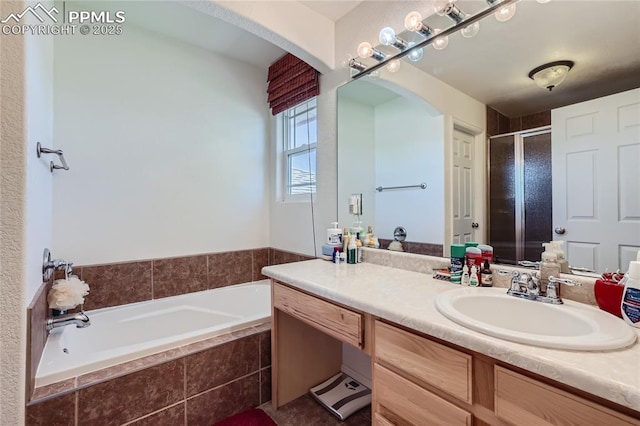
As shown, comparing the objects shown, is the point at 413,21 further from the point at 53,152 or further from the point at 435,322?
the point at 53,152

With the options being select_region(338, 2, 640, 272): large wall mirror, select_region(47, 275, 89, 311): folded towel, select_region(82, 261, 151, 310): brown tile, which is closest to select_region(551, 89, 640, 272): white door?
select_region(338, 2, 640, 272): large wall mirror

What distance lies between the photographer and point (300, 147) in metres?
2.49

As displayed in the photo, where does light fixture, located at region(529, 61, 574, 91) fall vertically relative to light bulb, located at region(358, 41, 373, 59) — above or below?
below

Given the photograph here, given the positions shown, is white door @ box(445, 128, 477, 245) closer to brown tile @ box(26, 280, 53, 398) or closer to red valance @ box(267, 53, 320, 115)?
red valance @ box(267, 53, 320, 115)

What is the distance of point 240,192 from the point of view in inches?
103

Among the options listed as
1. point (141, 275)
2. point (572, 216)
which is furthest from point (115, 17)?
point (572, 216)

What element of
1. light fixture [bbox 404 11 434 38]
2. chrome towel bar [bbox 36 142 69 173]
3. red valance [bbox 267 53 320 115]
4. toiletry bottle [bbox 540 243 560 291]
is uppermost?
red valance [bbox 267 53 320 115]

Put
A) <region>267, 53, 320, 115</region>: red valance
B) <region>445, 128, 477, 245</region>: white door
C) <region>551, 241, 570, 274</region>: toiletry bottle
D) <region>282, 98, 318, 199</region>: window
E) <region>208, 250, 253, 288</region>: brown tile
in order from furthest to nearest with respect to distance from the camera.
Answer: <region>208, 250, 253, 288</region>: brown tile, <region>282, 98, 318, 199</region>: window, <region>267, 53, 320, 115</region>: red valance, <region>445, 128, 477, 245</region>: white door, <region>551, 241, 570, 274</region>: toiletry bottle

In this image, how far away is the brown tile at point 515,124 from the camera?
3.86 feet

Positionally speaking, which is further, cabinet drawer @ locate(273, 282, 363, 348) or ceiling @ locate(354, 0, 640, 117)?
cabinet drawer @ locate(273, 282, 363, 348)

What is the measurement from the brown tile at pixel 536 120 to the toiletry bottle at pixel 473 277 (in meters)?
0.62

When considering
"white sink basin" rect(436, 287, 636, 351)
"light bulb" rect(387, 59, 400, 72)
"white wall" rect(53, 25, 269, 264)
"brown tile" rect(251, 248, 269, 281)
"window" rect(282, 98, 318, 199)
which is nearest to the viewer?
"white sink basin" rect(436, 287, 636, 351)

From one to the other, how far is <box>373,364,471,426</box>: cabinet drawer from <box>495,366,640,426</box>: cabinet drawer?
0.12 meters

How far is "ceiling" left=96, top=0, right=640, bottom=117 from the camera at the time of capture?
3.16ft
